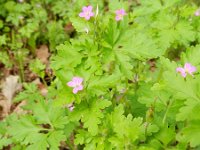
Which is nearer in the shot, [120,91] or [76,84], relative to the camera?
[76,84]

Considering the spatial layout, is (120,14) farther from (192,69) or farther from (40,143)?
(40,143)

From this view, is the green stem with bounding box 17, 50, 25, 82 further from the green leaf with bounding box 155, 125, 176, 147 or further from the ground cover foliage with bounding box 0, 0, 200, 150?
the green leaf with bounding box 155, 125, 176, 147

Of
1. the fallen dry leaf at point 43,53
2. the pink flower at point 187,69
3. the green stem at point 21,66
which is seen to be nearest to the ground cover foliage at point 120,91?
the pink flower at point 187,69

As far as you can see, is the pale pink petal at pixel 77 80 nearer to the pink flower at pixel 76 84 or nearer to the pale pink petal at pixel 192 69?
the pink flower at pixel 76 84

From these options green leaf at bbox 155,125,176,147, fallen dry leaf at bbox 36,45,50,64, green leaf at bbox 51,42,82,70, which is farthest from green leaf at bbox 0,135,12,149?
fallen dry leaf at bbox 36,45,50,64

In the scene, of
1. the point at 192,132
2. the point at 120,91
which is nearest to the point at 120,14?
the point at 120,91

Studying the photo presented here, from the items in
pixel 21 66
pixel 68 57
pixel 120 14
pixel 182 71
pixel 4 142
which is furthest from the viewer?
pixel 21 66

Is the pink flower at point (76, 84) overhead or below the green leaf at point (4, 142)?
overhead

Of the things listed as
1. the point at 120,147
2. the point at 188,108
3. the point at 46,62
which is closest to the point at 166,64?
the point at 188,108

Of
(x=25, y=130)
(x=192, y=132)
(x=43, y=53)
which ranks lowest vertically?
(x=192, y=132)
